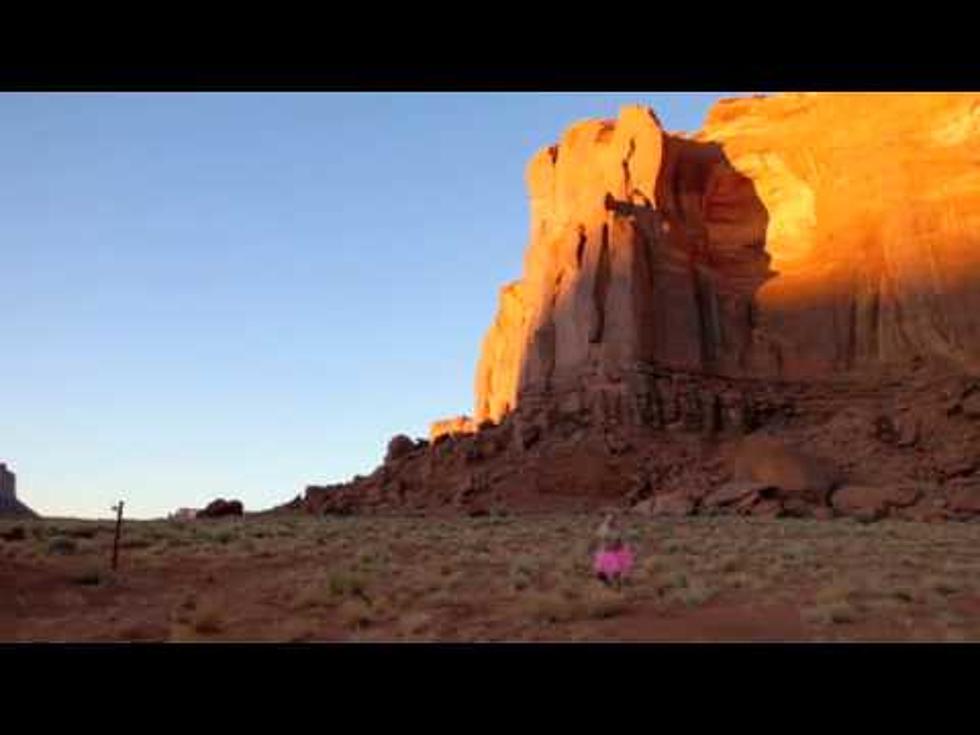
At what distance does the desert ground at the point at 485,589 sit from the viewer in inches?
446

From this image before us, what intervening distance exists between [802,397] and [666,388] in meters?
8.17

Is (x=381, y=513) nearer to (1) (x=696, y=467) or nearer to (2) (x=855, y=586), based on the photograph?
(1) (x=696, y=467)

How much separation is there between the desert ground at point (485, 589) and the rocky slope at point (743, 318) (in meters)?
19.9

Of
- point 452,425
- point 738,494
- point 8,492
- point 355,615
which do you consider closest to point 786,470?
point 738,494

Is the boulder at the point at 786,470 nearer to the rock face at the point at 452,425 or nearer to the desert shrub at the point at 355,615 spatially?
the desert shrub at the point at 355,615

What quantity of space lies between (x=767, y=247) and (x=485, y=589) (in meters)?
49.5

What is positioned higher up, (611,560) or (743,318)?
(743,318)

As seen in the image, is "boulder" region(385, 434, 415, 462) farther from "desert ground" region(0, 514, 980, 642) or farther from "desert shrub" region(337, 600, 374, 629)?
"desert shrub" region(337, 600, 374, 629)

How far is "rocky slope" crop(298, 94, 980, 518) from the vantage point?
46.5m

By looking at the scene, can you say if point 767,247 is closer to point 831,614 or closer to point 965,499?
point 965,499

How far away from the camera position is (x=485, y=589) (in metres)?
14.9
